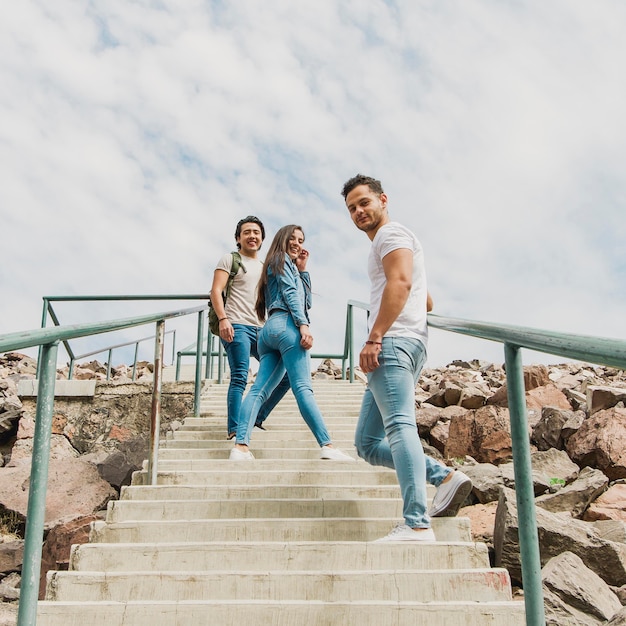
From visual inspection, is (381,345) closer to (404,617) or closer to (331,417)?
(404,617)

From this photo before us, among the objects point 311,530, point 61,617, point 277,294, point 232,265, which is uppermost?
point 232,265

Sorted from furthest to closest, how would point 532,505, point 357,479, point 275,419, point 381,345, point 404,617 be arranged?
point 275,419 < point 357,479 < point 381,345 < point 404,617 < point 532,505

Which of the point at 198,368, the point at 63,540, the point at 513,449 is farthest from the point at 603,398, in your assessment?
the point at 513,449

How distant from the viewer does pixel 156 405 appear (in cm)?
343

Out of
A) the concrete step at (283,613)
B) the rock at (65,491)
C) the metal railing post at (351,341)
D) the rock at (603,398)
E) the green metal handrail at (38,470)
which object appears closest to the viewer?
the green metal handrail at (38,470)

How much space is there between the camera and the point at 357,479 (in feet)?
11.8

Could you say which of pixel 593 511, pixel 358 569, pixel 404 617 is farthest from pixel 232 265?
pixel 593 511

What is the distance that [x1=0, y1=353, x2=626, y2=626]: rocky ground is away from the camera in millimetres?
3143

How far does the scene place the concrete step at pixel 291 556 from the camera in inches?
103

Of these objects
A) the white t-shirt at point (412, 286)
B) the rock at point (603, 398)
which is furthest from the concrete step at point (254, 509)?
the rock at point (603, 398)

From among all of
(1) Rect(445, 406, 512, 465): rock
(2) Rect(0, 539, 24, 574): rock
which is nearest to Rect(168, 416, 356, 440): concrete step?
(2) Rect(0, 539, 24, 574): rock

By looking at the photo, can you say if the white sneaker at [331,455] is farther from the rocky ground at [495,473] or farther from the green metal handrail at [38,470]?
the green metal handrail at [38,470]

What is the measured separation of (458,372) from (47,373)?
12.3m

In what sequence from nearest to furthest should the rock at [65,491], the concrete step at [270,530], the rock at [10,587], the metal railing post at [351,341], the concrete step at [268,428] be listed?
1. the concrete step at [270,530]
2. the rock at [10,587]
3. the concrete step at [268,428]
4. the rock at [65,491]
5. the metal railing post at [351,341]
